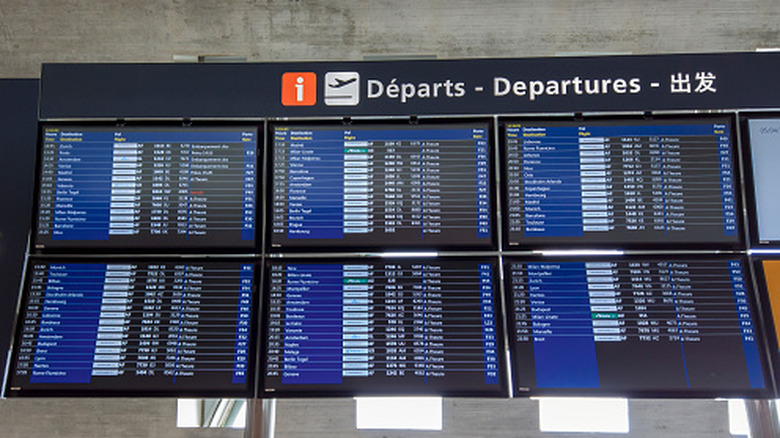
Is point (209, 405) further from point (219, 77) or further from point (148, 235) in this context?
point (219, 77)

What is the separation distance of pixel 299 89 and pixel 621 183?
158 cm

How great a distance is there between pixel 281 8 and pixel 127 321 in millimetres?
2523

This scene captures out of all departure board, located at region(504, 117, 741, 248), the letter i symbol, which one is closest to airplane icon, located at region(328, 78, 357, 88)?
the letter i symbol

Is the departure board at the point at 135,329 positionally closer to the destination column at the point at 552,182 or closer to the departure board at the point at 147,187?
the departure board at the point at 147,187

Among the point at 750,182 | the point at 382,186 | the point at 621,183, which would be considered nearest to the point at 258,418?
the point at 382,186

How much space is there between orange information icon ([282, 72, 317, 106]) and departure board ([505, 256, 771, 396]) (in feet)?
4.06

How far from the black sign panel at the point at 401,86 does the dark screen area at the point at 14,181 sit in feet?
0.62

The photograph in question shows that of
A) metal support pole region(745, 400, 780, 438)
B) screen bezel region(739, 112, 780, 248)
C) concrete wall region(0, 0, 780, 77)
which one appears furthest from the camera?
concrete wall region(0, 0, 780, 77)

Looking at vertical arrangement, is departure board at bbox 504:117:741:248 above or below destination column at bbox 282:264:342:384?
above

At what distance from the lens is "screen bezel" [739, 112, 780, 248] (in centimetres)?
259

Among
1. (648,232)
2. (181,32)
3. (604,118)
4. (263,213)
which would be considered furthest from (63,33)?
(648,232)

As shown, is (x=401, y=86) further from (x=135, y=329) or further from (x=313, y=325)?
(x=135, y=329)

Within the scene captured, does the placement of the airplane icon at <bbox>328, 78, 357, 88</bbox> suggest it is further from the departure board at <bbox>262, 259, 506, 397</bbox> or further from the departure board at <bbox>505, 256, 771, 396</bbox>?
the departure board at <bbox>505, 256, 771, 396</bbox>

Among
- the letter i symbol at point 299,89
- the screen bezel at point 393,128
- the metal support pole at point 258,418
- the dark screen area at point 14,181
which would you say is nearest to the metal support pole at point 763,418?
the screen bezel at point 393,128
